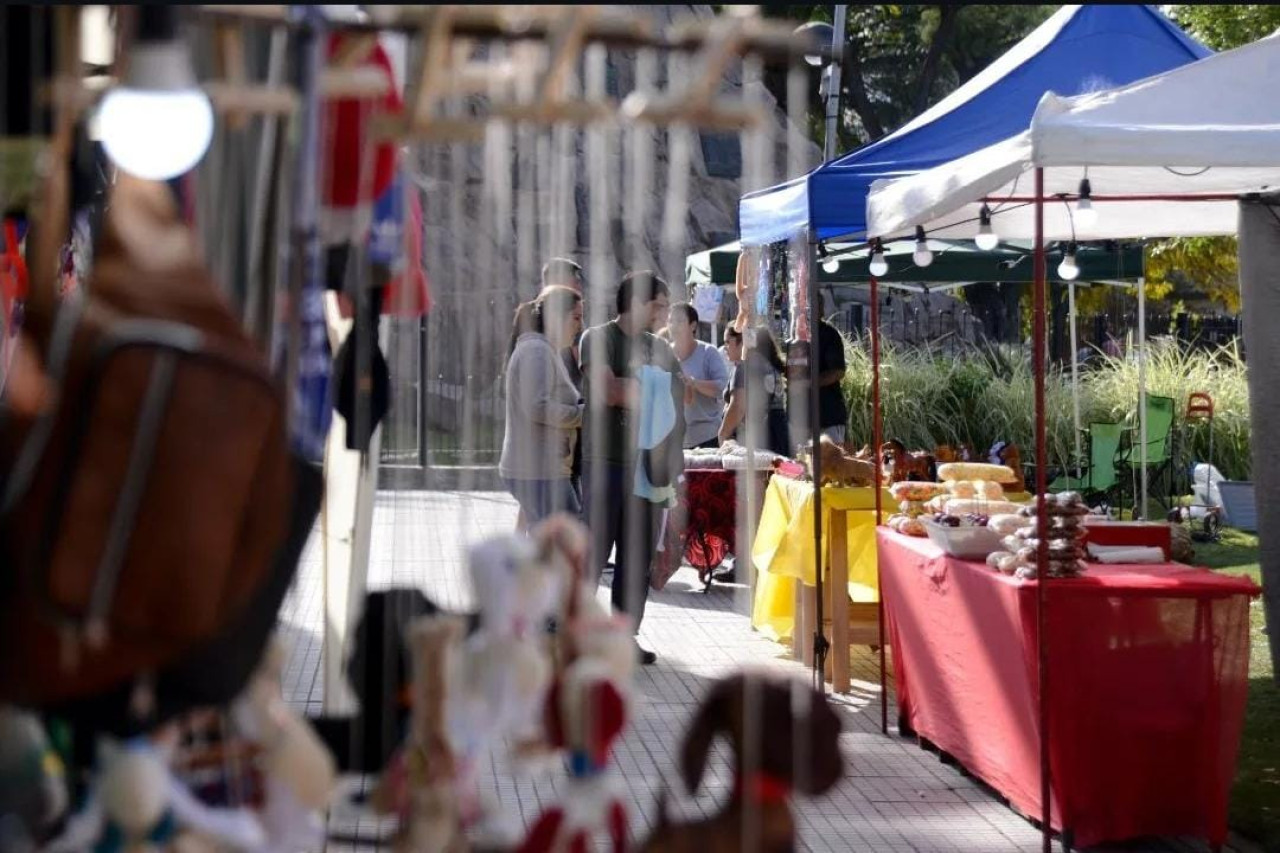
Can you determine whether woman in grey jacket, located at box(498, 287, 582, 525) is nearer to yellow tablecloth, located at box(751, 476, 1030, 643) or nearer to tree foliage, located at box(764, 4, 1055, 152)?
yellow tablecloth, located at box(751, 476, 1030, 643)

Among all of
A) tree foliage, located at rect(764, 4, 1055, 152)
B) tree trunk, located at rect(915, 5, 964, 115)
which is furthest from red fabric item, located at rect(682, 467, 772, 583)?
tree foliage, located at rect(764, 4, 1055, 152)

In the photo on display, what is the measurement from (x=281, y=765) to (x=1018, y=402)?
15116 millimetres

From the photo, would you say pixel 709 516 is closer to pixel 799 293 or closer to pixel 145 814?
pixel 799 293

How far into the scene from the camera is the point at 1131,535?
253 inches

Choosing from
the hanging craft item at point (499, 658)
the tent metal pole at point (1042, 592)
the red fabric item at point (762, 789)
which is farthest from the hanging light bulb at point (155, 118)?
the tent metal pole at point (1042, 592)

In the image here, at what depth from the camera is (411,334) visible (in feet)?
7.86

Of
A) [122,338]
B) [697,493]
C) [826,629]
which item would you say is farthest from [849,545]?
[122,338]

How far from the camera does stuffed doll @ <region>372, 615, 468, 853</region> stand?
2096mm

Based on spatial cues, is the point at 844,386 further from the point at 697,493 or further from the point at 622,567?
the point at 622,567

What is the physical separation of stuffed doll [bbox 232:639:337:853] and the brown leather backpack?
245 mm

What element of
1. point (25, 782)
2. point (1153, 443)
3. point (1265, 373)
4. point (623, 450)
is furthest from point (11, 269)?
point (1153, 443)

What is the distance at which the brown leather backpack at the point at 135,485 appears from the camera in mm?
1741

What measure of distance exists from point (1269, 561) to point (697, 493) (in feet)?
12.8

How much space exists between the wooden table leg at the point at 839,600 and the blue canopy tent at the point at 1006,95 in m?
1.40
